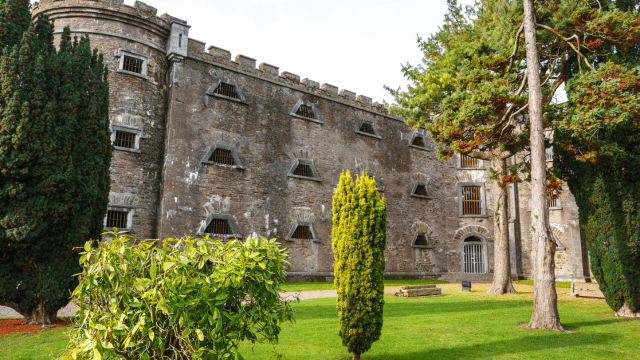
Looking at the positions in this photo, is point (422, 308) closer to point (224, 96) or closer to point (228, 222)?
point (228, 222)

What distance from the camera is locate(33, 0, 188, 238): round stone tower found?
50.8 ft

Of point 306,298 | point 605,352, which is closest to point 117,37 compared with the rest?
point 306,298

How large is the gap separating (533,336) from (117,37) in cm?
1756

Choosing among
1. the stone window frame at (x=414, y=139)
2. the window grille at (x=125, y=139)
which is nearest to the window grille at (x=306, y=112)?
the stone window frame at (x=414, y=139)

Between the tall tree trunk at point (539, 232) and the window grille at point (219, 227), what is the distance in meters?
12.2

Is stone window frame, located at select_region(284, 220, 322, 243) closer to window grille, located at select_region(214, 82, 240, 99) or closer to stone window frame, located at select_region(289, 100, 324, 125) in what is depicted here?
stone window frame, located at select_region(289, 100, 324, 125)

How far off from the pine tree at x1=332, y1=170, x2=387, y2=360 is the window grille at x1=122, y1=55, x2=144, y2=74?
1357 centimetres

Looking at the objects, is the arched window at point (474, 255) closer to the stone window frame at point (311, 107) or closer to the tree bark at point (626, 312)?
the stone window frame at point (311, 107)

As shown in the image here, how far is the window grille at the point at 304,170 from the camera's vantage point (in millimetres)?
20391

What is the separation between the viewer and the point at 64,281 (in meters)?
8.55

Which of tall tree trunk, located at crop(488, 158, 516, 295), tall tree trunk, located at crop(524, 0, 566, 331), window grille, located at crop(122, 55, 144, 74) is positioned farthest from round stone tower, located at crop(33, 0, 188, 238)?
tall tree trunk, located at crop(488, 158, 516, 295)

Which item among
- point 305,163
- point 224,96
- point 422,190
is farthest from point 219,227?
point 422,190

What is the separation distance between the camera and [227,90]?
18562 mm

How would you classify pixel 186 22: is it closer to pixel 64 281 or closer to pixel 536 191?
pixel 64 281
